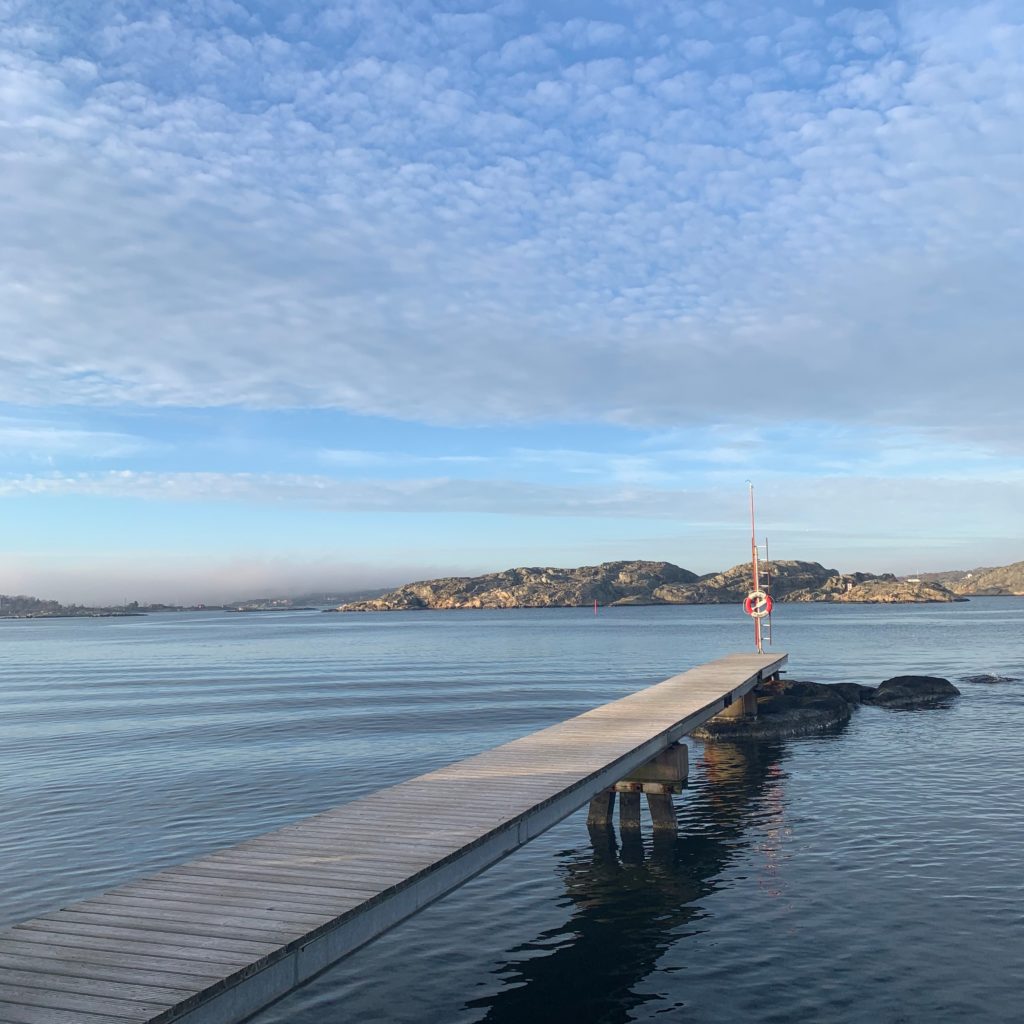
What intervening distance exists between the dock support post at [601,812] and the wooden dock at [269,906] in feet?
8.62

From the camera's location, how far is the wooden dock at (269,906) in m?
6.67

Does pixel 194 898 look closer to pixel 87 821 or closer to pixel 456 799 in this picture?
pixel 456 799

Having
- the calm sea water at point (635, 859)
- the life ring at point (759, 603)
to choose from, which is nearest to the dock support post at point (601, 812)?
the calm sea water at point (635, 859)

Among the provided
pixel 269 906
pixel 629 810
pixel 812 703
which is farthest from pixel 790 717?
pixel 269 906

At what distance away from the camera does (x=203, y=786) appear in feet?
74.1

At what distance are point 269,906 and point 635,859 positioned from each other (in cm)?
932

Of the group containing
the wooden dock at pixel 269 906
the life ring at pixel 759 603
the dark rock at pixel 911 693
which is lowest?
the dark rock at pixel 911 693

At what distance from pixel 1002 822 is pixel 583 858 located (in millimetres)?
8445

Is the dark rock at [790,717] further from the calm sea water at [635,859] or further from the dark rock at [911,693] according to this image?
the dark rock at [911,693]

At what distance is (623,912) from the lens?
43.9 ft

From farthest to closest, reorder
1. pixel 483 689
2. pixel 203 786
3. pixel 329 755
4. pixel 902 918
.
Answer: pixel 483 689 → pixel 329 755 → pixel 203 786 → pixel 902 918

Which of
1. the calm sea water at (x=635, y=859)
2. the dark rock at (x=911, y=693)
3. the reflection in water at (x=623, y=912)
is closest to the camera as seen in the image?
the reflection in water at (x=623, y=912)

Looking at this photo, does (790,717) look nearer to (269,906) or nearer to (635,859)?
(635,859)

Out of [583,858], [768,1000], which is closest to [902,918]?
[768,1000]
